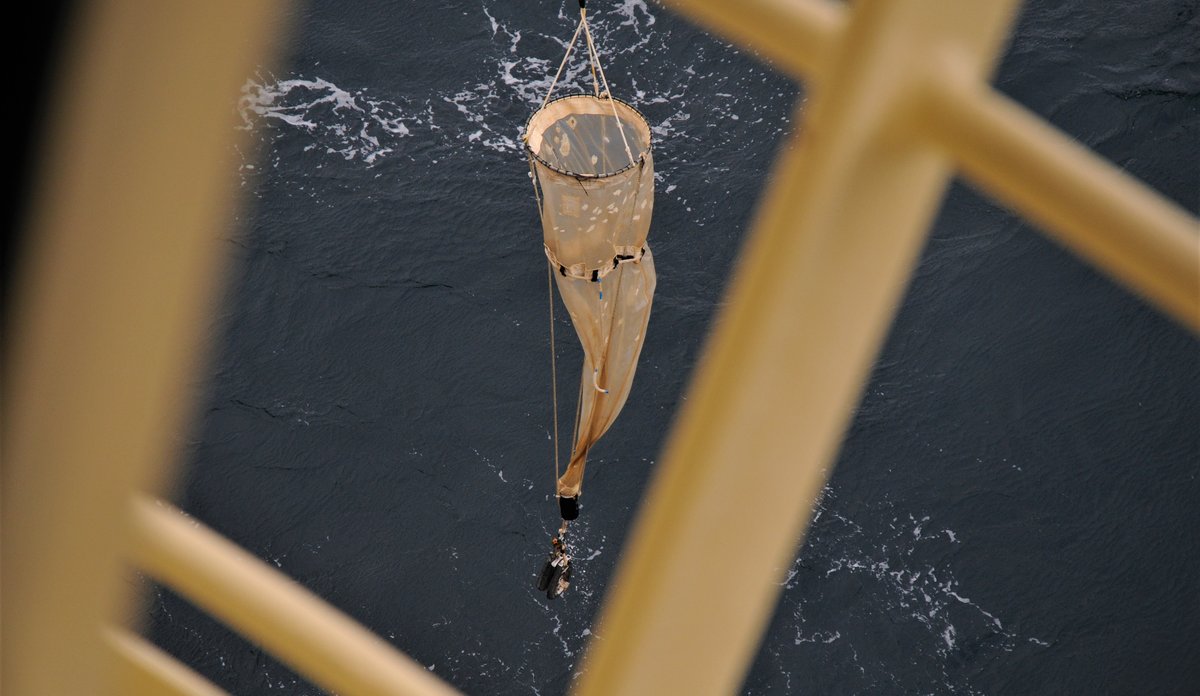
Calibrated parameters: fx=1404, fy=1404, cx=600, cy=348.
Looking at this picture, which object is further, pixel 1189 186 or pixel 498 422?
pixel 1189 186

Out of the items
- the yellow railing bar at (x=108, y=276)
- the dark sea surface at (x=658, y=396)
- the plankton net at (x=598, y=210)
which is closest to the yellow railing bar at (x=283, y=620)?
the yellow railing bar at (x=108, y=276)

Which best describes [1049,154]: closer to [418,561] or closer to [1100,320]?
[418,561]

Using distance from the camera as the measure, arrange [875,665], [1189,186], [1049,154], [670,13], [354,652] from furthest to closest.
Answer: [670,13] → [1189,186] → [875,665] → [354,652] → [1049,154]

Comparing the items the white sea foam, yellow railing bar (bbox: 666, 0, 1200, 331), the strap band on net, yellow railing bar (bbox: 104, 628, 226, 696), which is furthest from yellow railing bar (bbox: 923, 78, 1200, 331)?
the white sea foam

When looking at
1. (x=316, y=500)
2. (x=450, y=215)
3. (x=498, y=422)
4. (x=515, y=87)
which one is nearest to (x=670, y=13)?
(x=515, y=87)

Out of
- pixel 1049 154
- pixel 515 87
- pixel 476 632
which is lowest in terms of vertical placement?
pixel 476 632

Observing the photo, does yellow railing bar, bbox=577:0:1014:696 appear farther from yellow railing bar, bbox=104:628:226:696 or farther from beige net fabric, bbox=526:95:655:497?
beige net fabric, bbox=526:95:655:497

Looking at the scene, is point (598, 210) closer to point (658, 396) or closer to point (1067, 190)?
point (658, 396)
